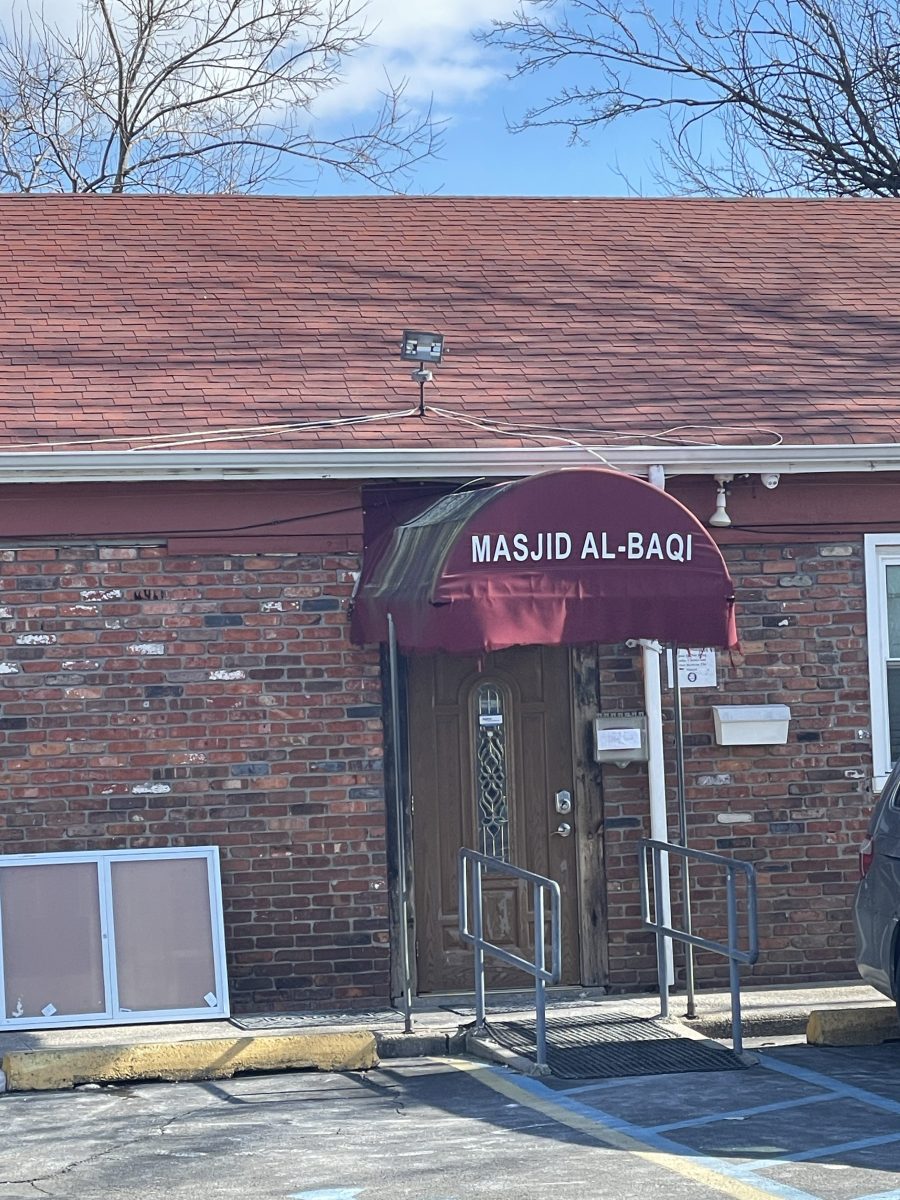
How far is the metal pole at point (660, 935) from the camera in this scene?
9.38m

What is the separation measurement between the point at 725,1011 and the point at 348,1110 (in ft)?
8.84

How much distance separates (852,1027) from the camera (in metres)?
9.13

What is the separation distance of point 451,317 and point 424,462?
243 centimetres

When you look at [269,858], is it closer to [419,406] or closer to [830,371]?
[419,406]

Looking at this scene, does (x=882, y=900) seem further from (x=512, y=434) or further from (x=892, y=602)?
(x=512, y=434)

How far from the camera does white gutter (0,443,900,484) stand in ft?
31.6

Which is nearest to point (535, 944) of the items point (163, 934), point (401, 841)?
point (401, 841)

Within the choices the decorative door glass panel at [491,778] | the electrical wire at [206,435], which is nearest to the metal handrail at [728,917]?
the decorative door glass panel at [491,778]

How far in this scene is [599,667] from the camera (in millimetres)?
10422

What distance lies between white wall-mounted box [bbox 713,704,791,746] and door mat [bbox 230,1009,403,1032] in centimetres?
258

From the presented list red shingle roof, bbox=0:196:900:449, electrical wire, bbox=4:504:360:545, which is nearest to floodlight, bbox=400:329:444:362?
red shingle roof, bbox=0:196:900:449

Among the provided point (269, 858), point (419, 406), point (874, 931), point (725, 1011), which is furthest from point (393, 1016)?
point (419, 406)

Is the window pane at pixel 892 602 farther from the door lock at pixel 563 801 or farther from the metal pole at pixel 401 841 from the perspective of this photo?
the metal pole at pixel 401 841

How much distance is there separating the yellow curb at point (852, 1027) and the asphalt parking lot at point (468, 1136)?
250mm
